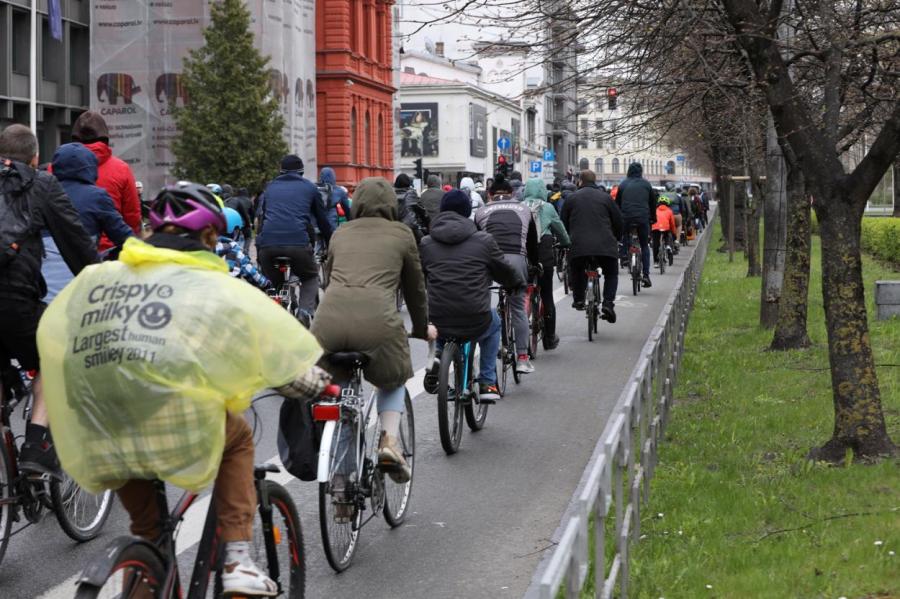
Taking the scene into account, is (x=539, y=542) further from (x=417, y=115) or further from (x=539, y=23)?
(x=417, y=115)

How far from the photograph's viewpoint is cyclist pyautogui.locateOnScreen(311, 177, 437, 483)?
686 cm

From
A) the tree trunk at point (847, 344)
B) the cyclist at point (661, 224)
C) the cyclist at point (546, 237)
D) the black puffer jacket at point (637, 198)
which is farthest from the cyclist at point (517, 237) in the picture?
the cyclist at point (661, 224)

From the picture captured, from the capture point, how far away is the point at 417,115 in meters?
95.6

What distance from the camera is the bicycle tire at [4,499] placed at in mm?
6355

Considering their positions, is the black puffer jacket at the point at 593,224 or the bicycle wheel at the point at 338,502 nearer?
the bicycle wheel at the point at 338,502

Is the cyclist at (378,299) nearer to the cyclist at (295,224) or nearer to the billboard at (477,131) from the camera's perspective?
the cyclist at (295,224)

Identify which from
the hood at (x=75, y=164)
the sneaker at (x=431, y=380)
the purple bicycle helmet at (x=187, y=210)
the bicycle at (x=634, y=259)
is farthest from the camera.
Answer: the bicycle at (x=634, y=259)

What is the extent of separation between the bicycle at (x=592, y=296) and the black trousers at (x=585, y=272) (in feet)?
0.16

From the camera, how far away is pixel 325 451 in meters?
6.29

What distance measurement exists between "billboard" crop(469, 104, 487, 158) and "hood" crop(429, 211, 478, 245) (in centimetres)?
8553

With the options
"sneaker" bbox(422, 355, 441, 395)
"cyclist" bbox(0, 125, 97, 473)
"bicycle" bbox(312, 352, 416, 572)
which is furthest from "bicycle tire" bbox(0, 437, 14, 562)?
"sneaker" bbox(422, 355, 441, 395)

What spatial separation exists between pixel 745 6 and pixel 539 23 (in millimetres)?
2510

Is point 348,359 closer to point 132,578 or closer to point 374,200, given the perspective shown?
point 374,200

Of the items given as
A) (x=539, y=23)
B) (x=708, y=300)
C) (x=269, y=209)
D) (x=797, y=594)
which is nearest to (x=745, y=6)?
(x=539, y=23)
